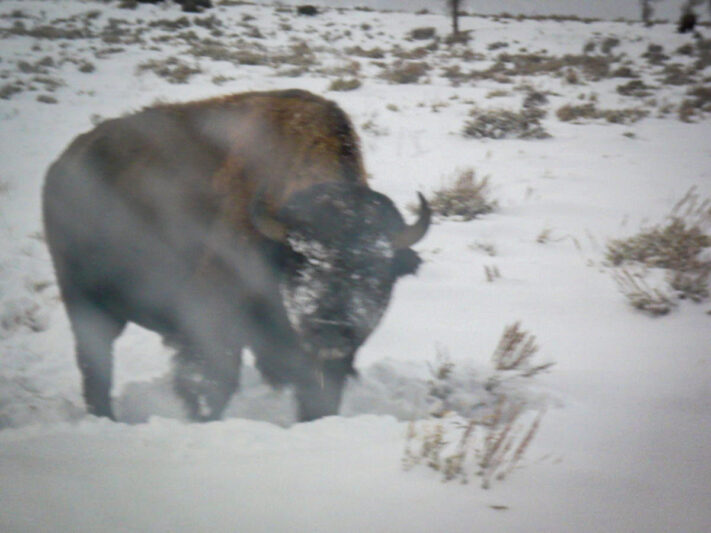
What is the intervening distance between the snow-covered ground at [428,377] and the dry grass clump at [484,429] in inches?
2.4

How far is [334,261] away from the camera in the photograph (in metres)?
1.91

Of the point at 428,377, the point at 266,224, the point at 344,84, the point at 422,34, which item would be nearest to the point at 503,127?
the point at 344,84

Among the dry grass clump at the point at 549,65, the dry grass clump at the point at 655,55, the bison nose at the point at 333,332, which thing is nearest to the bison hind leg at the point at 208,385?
the bison nose at the point at 333,332

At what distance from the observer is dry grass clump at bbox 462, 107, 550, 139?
7848 millimetres

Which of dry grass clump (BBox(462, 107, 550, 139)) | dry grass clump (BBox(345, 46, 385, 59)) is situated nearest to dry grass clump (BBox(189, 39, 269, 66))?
dry grass clump (BBox(345, 46, 385, 59))

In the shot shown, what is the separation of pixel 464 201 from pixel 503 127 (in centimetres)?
335

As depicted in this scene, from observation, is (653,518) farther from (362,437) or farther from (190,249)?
(190,249)

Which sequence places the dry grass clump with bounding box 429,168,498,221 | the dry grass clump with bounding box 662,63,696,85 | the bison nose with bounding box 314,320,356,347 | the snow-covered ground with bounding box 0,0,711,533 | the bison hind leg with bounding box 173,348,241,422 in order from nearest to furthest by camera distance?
the snow-covered ground with bounding box 0,0,711,533
the bison nose with bounding box 314,320,356,347
the bison hind leg with bounding box 173,348,241,422
the dry grass clump with bounding box 429,168,498,221
the dry grass clump with bounding box 662,63,696,85

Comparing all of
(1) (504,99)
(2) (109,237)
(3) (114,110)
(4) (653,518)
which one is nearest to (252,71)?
(3) (114,110)

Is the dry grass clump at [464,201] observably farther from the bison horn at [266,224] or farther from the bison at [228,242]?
the bison horn at [266,224]

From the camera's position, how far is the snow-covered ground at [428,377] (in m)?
1.46

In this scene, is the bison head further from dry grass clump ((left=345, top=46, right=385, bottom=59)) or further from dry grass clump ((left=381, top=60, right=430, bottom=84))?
dry grass clump ((left=345, top=46, right=385, bottom=59))

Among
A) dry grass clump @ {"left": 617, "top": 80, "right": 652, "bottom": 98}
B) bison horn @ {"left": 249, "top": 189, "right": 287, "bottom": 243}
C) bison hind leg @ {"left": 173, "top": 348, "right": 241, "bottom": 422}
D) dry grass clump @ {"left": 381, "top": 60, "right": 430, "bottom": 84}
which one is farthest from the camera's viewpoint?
dry grass clump @ {"left": 381, "top": 60, "right": 430, "bottom": 84}

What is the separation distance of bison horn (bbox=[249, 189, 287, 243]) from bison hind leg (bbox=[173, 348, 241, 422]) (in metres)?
0.89
